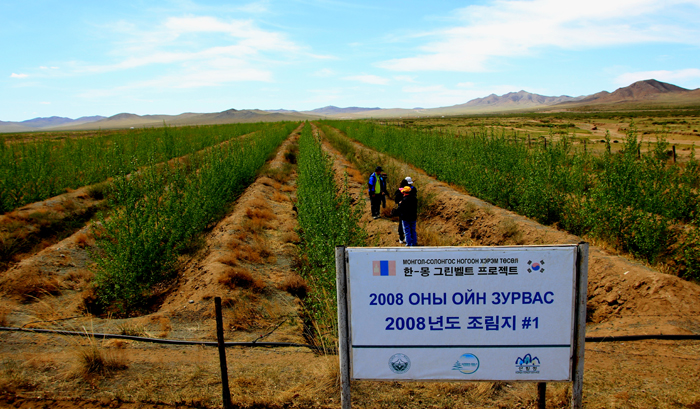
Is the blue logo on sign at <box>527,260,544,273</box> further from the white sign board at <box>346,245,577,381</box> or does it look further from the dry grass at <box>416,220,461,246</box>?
the dry grass at <box>416,220,461,246</box>

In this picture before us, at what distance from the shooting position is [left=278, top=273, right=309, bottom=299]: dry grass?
7.39m

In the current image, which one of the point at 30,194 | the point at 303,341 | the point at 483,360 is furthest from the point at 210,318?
the point at 30,194

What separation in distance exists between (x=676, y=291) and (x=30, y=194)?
1572cm

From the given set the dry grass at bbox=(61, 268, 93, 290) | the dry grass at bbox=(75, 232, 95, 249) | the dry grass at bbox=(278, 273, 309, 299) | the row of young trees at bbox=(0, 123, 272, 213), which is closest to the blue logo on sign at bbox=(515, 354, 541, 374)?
the dry grass at bbox=(278, 273, 309, 299)

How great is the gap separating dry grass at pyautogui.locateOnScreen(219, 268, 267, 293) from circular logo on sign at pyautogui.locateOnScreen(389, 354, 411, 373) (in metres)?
4.47

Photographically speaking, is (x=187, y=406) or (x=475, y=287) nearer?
(x=475, y=287)

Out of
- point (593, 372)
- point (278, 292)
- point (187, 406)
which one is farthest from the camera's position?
point (278, 292)

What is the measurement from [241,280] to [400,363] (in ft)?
15.6

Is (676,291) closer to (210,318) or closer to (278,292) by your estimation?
(278,292)

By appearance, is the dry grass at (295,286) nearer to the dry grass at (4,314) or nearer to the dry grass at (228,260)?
the dry grass at (228,260)

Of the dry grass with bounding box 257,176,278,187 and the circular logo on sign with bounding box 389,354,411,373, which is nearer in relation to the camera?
the circular logo on sign with bounding box 389,354,411,373

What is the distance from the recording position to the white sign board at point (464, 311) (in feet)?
8.89

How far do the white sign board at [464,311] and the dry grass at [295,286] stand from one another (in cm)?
460

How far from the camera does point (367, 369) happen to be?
113 inches
